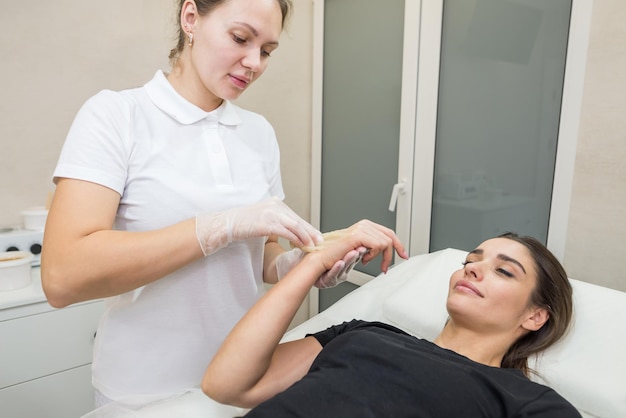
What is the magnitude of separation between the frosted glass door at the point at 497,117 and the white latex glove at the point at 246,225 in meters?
1.20

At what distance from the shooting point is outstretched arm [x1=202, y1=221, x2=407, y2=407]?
3.39 ft

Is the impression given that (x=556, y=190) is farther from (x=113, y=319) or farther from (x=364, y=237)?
(x=113, y=319)

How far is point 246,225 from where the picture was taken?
944 millimetres

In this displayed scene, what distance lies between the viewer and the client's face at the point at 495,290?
3.97 ft

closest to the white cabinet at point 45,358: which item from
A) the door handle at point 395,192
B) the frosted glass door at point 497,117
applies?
the door handle at point 395,192

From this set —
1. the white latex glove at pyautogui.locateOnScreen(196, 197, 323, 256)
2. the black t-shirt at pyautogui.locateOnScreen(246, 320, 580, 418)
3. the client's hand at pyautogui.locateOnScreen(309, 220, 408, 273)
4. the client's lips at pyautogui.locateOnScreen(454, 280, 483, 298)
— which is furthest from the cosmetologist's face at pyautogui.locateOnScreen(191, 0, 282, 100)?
the client's lips at pyautogui.locateOnScreen(454, 280, 483, 298)

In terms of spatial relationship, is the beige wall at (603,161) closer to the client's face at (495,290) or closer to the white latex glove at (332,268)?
the client's face at (495,290)

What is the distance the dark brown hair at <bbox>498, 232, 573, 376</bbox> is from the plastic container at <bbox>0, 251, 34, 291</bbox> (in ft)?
5.57

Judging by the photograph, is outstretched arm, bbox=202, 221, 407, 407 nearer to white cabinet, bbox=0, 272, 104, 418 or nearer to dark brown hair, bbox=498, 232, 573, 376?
dark brown hair, bbox=498, 232, 573, 376

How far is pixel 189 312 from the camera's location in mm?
1041

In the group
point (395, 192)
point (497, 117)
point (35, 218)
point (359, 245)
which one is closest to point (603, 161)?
point (497, 117)

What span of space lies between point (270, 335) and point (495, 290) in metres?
0.63

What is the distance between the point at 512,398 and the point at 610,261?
88 centimetres

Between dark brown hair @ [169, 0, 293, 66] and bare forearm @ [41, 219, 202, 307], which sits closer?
bare forearm @ [41, 219, 202, 307]
